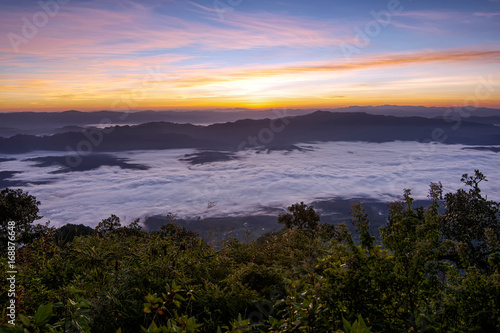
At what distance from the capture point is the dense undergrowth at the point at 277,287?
8.49 feet

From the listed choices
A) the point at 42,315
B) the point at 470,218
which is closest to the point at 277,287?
the point at 42,315

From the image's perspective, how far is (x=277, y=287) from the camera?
4.73 metres

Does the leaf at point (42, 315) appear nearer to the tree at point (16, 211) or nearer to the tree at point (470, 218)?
the tree at point (470, 218)

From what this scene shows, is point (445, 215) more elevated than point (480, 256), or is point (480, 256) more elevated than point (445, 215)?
point (445, 215)

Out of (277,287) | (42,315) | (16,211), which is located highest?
(42,315)

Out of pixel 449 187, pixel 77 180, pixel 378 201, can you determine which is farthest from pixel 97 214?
pixel 449 187

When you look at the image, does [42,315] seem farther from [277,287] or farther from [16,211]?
[16,211]

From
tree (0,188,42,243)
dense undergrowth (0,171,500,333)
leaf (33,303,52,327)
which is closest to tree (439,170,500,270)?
dense undergrowth (0,171,500,333)

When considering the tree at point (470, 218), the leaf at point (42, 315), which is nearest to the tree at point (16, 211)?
the leaf at point (42, 315)

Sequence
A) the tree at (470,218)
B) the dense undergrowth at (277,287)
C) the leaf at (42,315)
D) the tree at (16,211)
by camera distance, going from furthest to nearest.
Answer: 1. the tree at (16,211)
2. the tree at (470,218)
3. the dense undergrowth at (277,287)
4. the leaf at (42,315)

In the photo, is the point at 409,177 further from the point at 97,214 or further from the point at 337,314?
the point at 337,314

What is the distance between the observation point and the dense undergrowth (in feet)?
8.49

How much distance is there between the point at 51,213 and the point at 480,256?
14633 cm

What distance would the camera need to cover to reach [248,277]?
496cm
